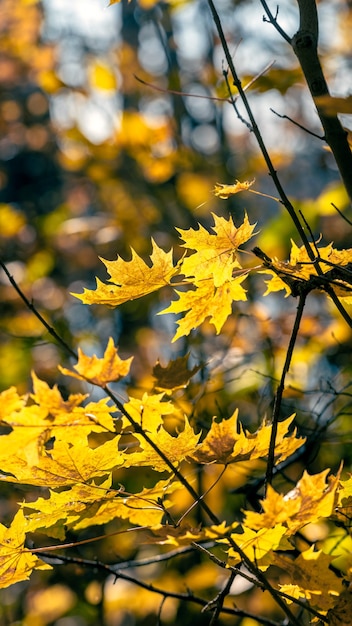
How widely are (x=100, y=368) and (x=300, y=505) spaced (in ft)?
0.97

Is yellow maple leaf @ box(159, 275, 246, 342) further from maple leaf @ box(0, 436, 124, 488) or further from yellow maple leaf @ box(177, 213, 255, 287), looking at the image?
maple leaf @ box(0, 436, 124, 488)

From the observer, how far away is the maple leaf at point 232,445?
947 millimetres

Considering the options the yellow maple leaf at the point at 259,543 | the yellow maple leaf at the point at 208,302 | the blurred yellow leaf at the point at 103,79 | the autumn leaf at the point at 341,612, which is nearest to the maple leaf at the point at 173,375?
the yellow maple leaf at the point at 208,302

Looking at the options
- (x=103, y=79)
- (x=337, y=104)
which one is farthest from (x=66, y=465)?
(x=103, y=79)

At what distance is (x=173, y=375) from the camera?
1.26m

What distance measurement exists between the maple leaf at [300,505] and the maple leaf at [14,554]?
36cm

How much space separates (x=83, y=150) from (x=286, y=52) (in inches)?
61.5

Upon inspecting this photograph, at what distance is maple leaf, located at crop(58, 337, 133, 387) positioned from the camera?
83 cm

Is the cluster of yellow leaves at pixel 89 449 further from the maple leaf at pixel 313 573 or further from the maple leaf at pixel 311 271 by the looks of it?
the maple leaf at pixel 311 271

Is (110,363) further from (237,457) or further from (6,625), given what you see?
(6,625)

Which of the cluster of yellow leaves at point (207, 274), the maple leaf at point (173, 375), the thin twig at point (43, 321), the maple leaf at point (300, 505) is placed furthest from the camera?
the maple leaf at point (173, 375)

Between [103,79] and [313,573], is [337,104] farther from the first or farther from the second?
[103,79]

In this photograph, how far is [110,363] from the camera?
847 mm

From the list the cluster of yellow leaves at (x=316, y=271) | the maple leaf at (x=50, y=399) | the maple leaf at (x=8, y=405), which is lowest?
the maple leaf at (x=8, y=405)
